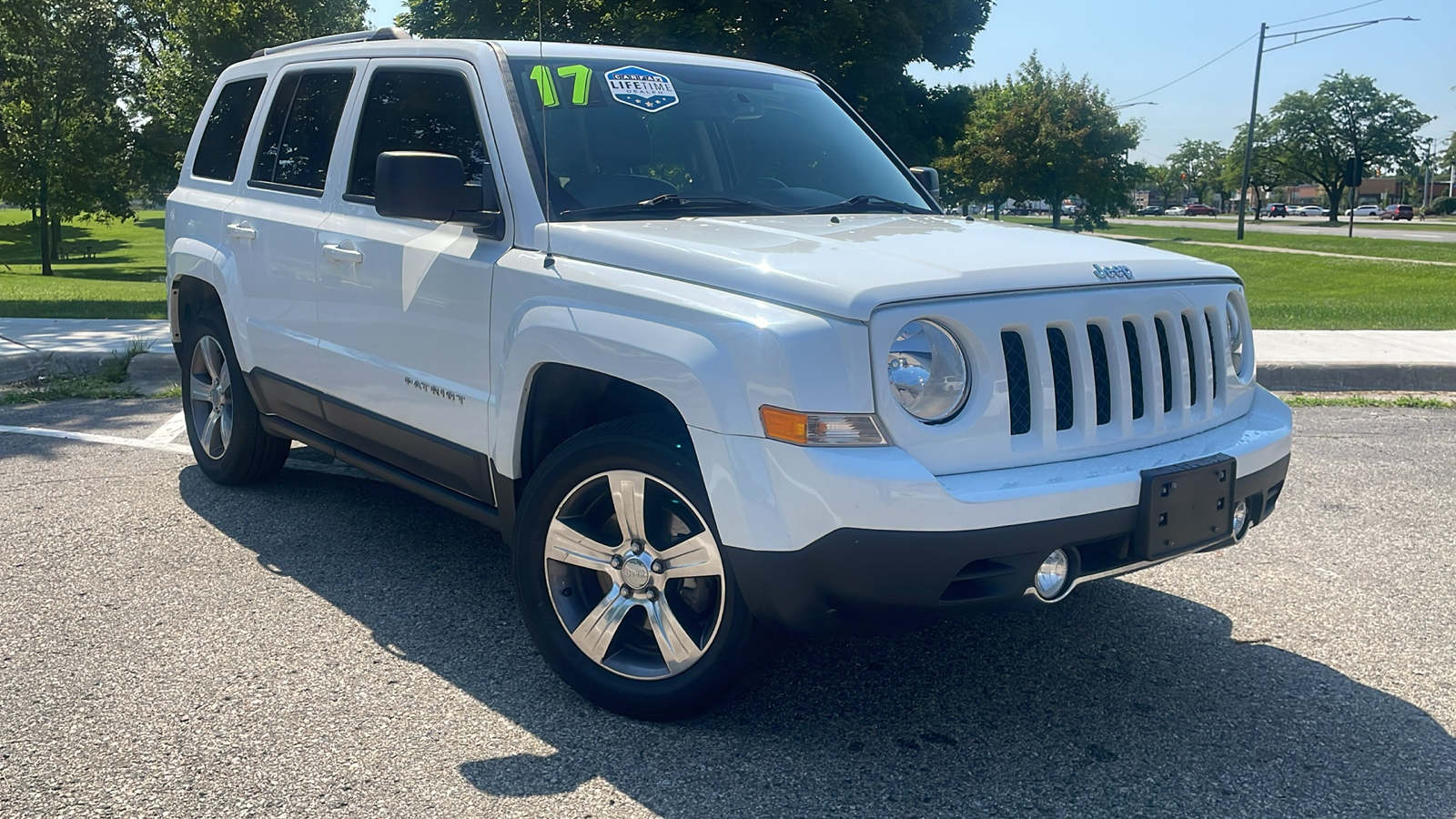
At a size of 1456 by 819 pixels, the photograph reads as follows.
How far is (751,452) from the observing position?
297cm

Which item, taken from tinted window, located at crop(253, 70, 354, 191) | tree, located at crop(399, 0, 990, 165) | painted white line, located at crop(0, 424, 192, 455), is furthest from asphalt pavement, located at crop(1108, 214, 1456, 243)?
tinted window, located at crop(253, 70, 354, 191)

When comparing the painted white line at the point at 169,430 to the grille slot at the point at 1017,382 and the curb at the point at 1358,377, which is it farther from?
the curb at the point at 1358,377

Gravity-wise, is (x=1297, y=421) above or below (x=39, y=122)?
below

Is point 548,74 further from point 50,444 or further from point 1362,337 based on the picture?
point 1362,337

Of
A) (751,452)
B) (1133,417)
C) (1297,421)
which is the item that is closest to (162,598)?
(751,452)

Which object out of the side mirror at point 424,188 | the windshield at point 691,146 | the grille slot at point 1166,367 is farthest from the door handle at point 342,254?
the grille slot at point 1166,367

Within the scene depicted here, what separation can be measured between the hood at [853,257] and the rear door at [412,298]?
0.48 m

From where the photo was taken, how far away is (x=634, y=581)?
3434 mm

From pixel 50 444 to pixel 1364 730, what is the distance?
655 centimetres

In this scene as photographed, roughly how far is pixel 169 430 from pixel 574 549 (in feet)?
15.9

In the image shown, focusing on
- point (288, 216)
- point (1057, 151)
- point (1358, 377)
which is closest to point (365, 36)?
point (288, 216)

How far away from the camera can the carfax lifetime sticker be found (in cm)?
429

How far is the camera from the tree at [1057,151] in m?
45.8

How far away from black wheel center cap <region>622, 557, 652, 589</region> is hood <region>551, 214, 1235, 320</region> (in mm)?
787
